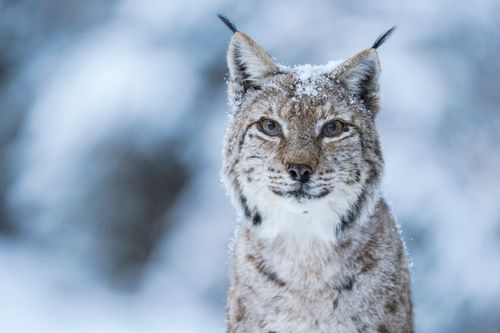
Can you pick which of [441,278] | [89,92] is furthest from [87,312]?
[441,278]

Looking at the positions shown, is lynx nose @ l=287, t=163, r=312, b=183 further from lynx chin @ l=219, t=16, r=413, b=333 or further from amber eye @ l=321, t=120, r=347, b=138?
amber eye @ l=321, t=120, r=347, b=138

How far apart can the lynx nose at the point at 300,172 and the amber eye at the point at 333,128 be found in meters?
0.28

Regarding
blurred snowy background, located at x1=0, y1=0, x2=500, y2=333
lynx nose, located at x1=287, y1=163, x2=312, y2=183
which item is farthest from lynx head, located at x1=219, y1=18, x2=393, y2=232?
blurred snowy background, located at x1=0, y1=0, x2=500, y2=333

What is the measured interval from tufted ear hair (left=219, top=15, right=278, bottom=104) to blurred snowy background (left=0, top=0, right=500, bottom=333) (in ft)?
10.6

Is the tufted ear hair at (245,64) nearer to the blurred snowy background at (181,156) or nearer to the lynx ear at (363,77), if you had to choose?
the lynx ear at (363,77)

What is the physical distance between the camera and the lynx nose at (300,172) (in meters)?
3.36

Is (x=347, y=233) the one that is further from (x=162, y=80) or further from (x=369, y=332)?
(x=162, y=80)

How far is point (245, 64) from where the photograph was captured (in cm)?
386

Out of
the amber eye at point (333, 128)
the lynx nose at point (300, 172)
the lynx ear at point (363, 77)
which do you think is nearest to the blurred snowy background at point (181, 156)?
the lynx ear at point (363, 77)

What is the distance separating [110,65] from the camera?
868 centimetres

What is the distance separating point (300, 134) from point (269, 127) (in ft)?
0.60

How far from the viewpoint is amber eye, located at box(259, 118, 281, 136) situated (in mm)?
3613

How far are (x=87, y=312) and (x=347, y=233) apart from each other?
4.32m

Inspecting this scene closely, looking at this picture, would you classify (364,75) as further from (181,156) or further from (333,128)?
(181,156)
